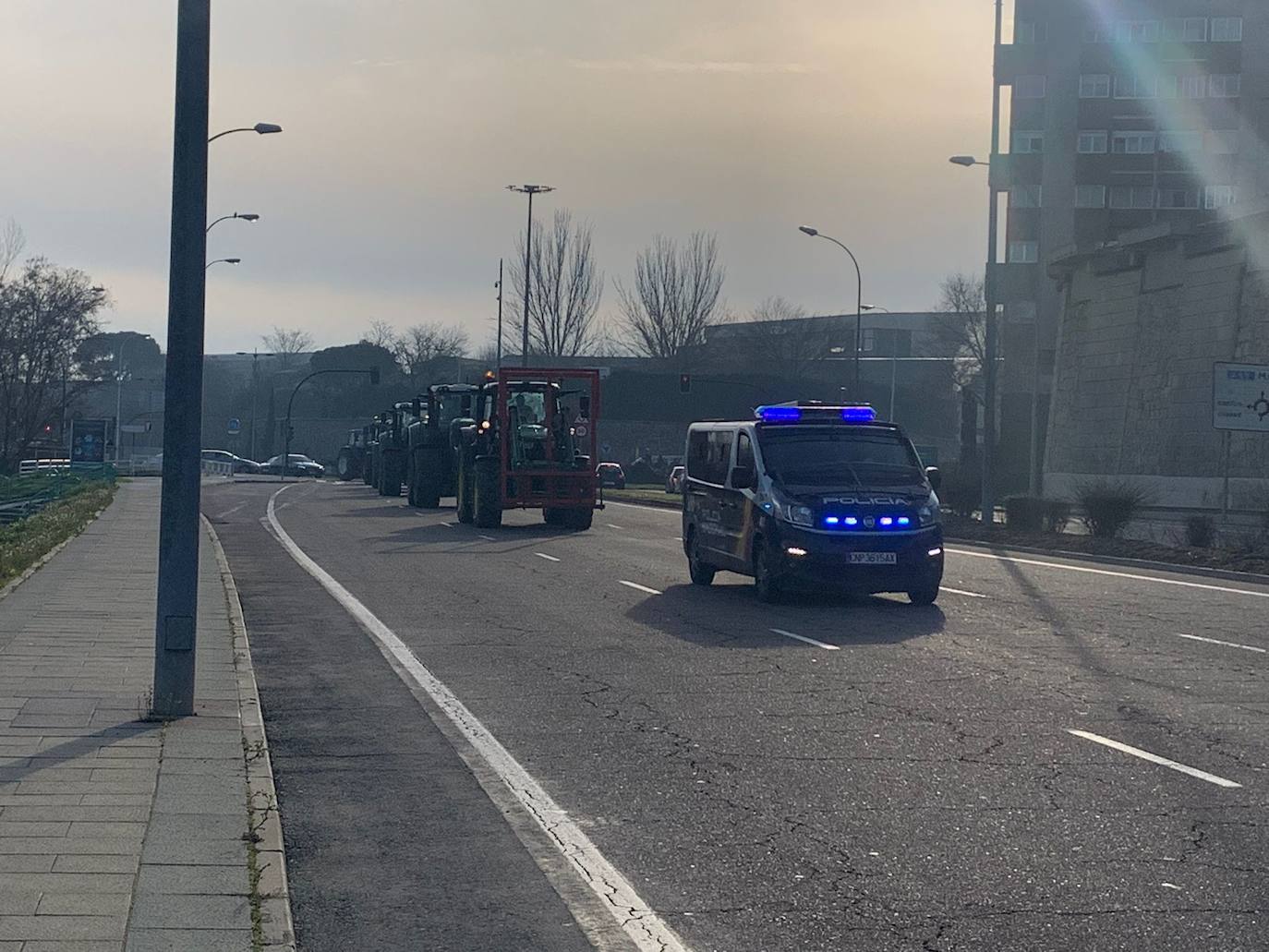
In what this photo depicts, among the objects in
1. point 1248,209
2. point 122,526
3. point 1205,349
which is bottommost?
point 122,526

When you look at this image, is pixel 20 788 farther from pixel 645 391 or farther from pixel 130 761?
pixel 645 391

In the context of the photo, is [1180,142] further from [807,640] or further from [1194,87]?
[807,640]

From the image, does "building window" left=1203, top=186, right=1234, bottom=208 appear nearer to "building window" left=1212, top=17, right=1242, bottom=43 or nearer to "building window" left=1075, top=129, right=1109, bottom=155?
"building window" left=1075, top=129, right=1109, bottom=155

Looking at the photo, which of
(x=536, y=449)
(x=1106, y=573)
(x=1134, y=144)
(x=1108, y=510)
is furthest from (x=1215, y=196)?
(x=1106, y=573)

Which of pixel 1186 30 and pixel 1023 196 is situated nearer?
pixel 1186 30

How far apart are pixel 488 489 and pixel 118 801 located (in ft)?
91.8

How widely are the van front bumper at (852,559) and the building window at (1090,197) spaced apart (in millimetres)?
78258

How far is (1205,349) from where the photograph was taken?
176 ft

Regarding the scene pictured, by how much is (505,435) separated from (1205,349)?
28.2 meters

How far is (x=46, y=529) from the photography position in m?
30.5

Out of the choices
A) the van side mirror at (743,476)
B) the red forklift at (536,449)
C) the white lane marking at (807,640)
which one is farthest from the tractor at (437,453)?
the white lane marking at (807,640)

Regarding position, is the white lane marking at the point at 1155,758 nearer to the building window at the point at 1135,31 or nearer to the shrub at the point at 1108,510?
the shrub at the point at 1108,510

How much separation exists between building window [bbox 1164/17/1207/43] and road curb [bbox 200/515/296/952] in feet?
285

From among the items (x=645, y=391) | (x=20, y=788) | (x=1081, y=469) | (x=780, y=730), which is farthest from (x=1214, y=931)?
(x=645, y=391)
